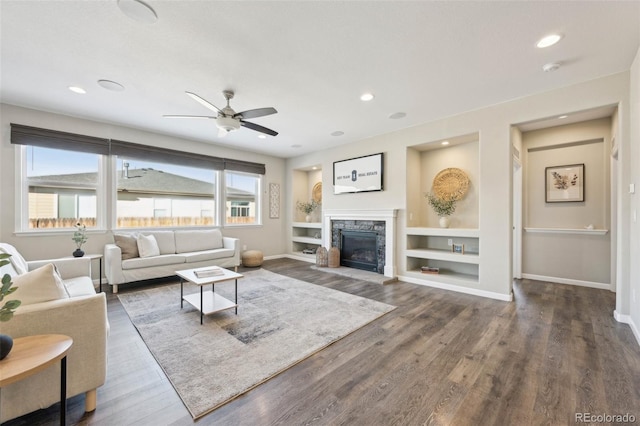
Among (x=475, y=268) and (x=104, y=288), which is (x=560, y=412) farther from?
(x=104, y=288)

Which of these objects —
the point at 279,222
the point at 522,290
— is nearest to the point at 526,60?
the point at 522,290

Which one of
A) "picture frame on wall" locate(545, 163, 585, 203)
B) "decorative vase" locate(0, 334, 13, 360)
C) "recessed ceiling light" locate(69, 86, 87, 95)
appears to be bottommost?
"decorative vase" locate(0, 334, 13, 360)

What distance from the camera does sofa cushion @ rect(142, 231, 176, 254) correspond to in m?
4.75

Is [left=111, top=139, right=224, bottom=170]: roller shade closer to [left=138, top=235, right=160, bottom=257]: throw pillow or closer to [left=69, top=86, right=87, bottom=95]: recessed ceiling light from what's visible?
[left=69, top=86, right=87, bottom=95]: recessed ceiling light

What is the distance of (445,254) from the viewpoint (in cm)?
417

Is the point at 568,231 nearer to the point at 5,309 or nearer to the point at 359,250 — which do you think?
the point at 359,250

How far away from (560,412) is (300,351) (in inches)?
69.8

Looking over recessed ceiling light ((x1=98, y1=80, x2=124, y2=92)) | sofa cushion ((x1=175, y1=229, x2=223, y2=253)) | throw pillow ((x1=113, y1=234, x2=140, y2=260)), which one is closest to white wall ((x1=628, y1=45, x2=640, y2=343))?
recessed ceiling light ((x1=98, y1=80, x2=124, y2=92))

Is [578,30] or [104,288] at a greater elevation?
[578,30]

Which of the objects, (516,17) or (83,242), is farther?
(83,242)

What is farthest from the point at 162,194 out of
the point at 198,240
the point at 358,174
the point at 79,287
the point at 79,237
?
the point at 358,174

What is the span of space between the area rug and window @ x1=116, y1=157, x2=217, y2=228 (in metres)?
1.67

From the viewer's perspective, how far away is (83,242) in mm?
4039

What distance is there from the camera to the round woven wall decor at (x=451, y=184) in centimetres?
452
